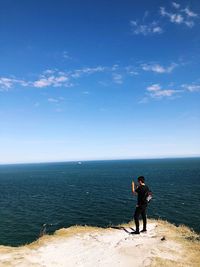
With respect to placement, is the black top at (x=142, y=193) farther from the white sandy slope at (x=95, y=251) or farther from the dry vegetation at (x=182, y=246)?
the dry vegetation at (x=182, y=246)

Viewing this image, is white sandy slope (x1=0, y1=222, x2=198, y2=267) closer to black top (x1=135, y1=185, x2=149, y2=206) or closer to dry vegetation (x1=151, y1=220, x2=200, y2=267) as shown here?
dry vegetation (x1=151, y1=220, x2=200, y2=267)

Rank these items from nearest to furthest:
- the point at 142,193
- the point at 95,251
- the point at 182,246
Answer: the point at 95,251, the point at 182,246, the point at 142,193

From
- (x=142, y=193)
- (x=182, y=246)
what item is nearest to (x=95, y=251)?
(x=142, y=193)

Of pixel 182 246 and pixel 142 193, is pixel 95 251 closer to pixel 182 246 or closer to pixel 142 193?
pixel 142 193

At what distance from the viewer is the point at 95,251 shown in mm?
16062

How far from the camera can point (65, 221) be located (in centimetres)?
5516

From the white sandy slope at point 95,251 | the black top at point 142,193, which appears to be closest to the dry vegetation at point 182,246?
the white sandy slope at point 95,251

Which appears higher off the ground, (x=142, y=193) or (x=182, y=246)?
(x=142, y=193)

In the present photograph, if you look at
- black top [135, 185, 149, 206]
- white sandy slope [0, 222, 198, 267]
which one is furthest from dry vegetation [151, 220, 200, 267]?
black top [135, 185, 149, 206]

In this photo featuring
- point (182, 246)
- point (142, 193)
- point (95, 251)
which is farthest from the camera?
point (142, 193)

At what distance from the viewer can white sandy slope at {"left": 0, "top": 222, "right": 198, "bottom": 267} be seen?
14.6m

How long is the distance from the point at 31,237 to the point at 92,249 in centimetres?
3221

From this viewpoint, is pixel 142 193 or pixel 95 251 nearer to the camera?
pixel 95 251

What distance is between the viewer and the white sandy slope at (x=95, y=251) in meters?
14.6
